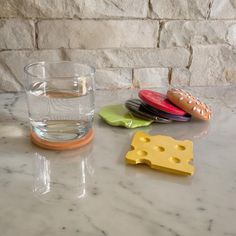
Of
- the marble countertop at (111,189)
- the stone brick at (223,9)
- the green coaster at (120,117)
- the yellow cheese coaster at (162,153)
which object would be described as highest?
the stone brick at (223,9)

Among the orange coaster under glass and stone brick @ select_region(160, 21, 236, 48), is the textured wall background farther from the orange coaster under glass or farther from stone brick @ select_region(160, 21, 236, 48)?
the orange coaster under glass

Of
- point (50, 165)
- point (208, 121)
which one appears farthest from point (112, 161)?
point (208, 121)

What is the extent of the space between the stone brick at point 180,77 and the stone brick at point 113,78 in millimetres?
103

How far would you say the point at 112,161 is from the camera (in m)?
0.56

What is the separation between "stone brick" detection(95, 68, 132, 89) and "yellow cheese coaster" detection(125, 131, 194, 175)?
25cm

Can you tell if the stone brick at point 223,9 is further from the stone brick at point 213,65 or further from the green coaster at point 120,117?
the green coaster at point 120,117

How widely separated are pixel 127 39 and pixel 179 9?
127 mm

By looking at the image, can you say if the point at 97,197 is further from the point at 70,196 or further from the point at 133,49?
the point at 133,49

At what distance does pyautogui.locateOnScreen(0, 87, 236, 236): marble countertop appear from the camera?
43 cm

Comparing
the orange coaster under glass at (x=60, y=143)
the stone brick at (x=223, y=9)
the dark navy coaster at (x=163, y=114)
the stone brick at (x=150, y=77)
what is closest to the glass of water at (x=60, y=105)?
the orange coaster under glass at (x=60, y=143)

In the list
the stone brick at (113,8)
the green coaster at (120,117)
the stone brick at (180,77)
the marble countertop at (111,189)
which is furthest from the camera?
the stone brick at (180,77)

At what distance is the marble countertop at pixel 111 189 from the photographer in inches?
16.8

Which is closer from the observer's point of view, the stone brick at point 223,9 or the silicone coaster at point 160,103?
the silicone coaster at point 160,103

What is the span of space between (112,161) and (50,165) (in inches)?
3.6
